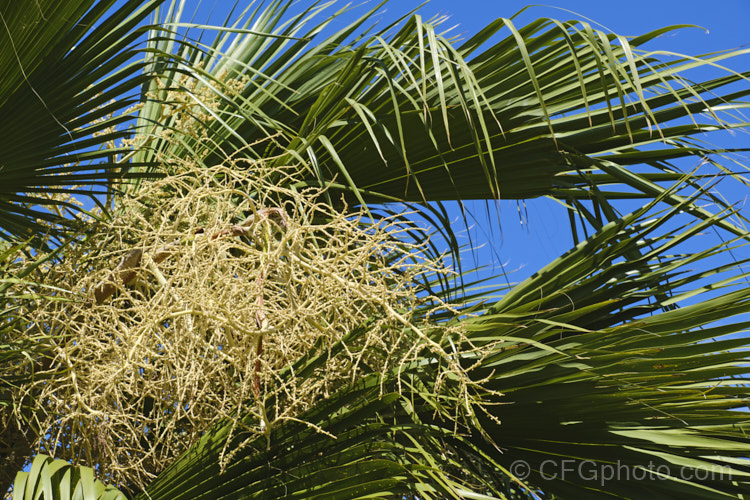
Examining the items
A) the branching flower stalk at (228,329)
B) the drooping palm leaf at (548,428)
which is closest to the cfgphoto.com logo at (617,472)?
the drooping palm leaf at (548,428)

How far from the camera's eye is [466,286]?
2.83 meters

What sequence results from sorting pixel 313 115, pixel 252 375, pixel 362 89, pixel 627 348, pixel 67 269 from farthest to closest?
pixel 362 89 < pixel 313 115 < pixel 67 269 < pixel 627 348 < pixel 252 375

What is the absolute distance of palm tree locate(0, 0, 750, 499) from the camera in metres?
1.50

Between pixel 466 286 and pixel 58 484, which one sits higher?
pixel 466 286

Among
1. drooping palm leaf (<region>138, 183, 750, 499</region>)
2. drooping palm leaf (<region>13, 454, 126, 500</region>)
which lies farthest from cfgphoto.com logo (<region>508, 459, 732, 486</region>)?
drooping palm leaf (<region>13, 454, 126, 500</region>)

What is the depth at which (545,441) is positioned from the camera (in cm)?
166

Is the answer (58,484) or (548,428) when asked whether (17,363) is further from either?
(548,428)

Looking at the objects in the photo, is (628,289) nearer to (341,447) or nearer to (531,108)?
(531,108)

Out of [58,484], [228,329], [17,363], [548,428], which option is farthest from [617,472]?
[17,363]

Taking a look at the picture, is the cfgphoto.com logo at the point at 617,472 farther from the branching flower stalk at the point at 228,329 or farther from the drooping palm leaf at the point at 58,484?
the drooping palm leaf at the point at 58,484

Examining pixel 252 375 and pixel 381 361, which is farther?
pixel 381 361

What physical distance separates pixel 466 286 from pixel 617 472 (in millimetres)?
1327

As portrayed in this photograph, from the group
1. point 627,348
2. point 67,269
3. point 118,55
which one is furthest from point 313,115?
point 627,348

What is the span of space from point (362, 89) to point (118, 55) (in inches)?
29.2
